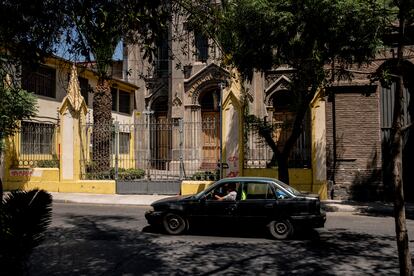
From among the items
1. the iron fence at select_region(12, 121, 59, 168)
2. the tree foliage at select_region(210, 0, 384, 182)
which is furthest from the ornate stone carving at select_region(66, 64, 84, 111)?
the tree foliage at select_region(210, 0, 384, 182)

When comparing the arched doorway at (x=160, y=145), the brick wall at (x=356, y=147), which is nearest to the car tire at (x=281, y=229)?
the brick wall at (x=356, y=147)

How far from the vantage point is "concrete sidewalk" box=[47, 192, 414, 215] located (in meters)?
15.1

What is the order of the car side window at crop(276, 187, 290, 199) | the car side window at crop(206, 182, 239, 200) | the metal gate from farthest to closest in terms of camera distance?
1. the metal gate
2. the car side window at crop(206, 182, 239, 200)
3. the car side window at crop(276, 187, 290, 199)

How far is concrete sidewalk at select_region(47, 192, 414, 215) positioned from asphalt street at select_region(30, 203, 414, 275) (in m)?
2.84

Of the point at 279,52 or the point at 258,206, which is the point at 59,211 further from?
the point at 279,52

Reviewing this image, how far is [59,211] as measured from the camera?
14430 mm

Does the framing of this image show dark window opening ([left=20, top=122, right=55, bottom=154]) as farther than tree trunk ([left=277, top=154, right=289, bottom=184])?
Yes

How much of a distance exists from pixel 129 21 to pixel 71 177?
1344cm

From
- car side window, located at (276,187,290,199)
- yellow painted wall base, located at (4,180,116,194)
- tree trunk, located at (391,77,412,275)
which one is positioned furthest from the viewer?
yellow painted wall base, located at (4,180,116,194)

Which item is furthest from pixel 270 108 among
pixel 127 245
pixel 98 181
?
pixel 127 245

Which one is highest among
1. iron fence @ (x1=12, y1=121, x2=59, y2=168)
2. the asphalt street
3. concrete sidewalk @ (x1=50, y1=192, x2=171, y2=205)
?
iron fence @ (x1=12, y1=121, x2=59, y2=168)

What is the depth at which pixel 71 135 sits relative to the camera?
19.6 metres

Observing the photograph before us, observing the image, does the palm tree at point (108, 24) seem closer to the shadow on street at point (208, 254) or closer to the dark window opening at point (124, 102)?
the shadow on street at point (208, 254)

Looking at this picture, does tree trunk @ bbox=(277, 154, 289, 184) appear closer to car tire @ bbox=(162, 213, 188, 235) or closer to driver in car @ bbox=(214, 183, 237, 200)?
driver in car @ bbox=(214, 183, 237, 200)
